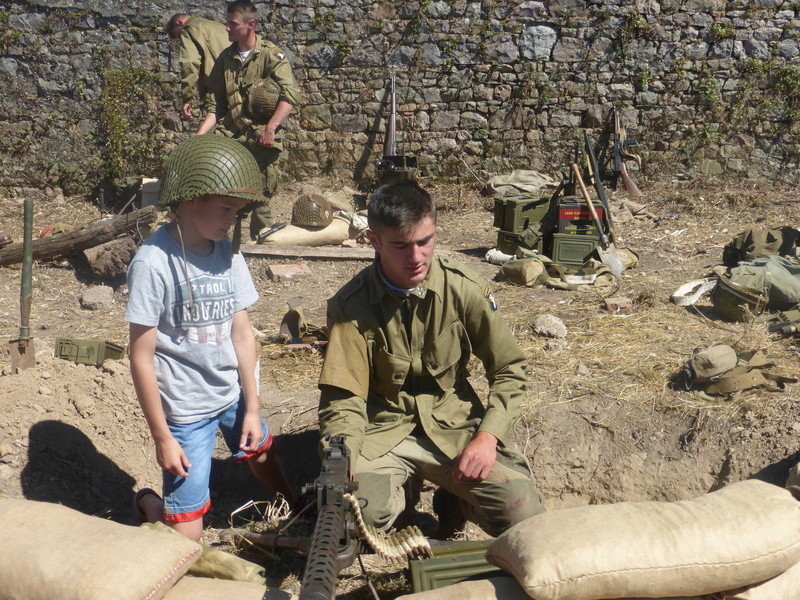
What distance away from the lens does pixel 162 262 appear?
3160 millimetres

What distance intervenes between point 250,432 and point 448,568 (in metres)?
1.03

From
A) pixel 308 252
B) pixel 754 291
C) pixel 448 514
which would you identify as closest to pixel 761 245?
pixel 754 291

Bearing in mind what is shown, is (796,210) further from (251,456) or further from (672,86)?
(251,456)

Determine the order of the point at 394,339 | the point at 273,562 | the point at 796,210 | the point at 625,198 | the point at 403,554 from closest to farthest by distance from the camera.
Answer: the point at 403,554 < the point at 394,339 < the point at 273,562 < the point at 796,210 < the point at 625,198

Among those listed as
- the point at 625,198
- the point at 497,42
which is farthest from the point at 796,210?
the point at 497,42

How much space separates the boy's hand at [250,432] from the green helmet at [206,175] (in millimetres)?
933

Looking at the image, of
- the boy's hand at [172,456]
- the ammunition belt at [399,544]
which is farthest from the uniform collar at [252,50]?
the ammunition belt at [399,544]

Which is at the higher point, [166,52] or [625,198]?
[166,52]

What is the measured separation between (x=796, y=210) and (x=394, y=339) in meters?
8.54

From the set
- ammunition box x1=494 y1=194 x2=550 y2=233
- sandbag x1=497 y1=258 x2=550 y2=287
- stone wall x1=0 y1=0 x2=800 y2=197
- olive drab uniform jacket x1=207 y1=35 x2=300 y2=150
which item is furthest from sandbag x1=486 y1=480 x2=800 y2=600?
stone wall x1=0 y1=0 x2=800 y2=197

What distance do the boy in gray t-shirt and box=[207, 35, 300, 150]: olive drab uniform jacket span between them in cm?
511

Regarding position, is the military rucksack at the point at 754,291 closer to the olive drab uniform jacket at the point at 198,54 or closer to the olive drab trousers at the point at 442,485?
the olive drab trousers at the point at 442,485

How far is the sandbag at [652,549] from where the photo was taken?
2.61 m

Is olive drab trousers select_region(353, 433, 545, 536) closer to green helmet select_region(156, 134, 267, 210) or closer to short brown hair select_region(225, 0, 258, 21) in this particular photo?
green helmet select_region(156, 134, 267, 210)
